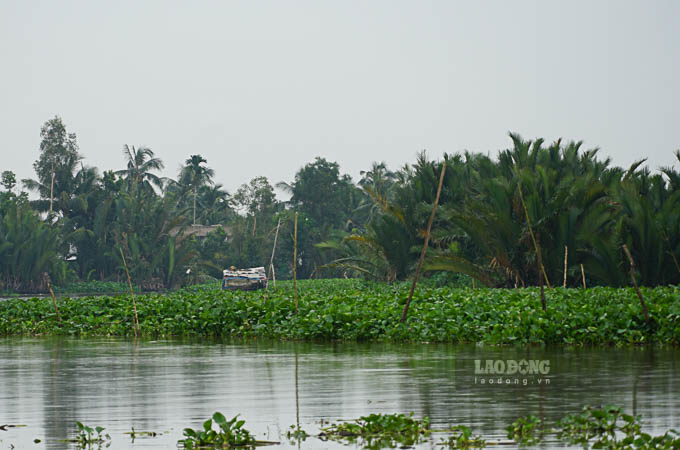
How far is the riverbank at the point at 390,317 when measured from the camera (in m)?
14.5

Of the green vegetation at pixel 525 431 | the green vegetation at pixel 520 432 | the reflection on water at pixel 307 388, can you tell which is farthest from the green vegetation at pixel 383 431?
the green vegetation at pixel 525 431

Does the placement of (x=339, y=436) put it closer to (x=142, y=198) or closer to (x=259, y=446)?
(x=259, y=446)

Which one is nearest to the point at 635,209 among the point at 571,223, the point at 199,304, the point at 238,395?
the point at 571,223

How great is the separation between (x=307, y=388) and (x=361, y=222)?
55.9 m

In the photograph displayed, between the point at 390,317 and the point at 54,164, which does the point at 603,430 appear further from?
the point at 54,164

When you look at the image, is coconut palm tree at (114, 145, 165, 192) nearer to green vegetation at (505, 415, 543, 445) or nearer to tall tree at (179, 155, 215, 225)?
tall tree at (179, 155, 215, 225)

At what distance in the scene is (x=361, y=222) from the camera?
218ft

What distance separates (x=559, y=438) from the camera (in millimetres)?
6996

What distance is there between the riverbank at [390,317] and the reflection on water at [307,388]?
0.67 meters

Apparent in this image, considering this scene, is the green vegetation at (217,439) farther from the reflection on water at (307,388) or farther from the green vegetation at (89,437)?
the green vegetation at (89,437)

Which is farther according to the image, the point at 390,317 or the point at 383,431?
the point at 390,317

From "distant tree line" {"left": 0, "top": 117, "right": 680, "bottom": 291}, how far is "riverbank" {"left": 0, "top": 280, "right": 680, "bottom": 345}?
127 cm

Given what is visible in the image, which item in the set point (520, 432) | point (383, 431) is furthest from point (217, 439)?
point (520, 432)

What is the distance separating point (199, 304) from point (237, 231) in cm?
3978
